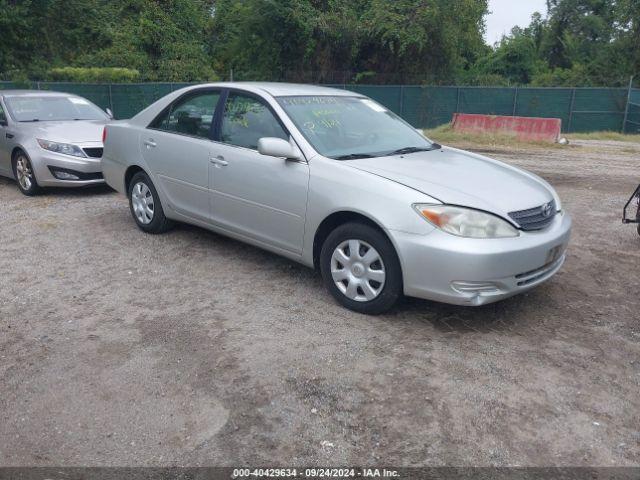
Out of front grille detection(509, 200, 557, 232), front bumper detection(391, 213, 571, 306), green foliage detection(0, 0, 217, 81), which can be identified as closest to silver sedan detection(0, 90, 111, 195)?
front bumper detection(391, 213, 571, 306)

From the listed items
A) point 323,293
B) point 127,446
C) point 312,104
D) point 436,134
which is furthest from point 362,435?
point 436,134

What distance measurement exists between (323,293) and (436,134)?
1515cm

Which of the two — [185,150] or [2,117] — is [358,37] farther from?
[185,150]

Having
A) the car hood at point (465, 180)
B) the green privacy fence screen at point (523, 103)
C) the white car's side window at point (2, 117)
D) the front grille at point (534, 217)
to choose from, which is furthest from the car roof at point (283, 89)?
the green privacy fence screen at point (523, 103)

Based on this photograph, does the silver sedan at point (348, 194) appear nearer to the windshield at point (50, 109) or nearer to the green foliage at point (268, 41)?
the windshield at point (50, 109)

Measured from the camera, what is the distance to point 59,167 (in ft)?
26.9

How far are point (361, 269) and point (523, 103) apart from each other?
21.6 metres

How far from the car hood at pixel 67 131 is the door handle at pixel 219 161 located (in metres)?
3.89

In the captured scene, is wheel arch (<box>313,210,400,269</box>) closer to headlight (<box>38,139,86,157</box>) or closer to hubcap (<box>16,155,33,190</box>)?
headlight (<box>38,139,86,157</box>)

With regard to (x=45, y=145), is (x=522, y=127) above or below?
above

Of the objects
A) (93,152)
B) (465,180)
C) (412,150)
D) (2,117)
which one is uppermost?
(412,150)

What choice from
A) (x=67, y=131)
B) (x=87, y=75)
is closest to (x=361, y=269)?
(x=67, y=131)

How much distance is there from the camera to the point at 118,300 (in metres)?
4.77

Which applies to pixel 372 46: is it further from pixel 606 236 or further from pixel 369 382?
pixel 369 382
